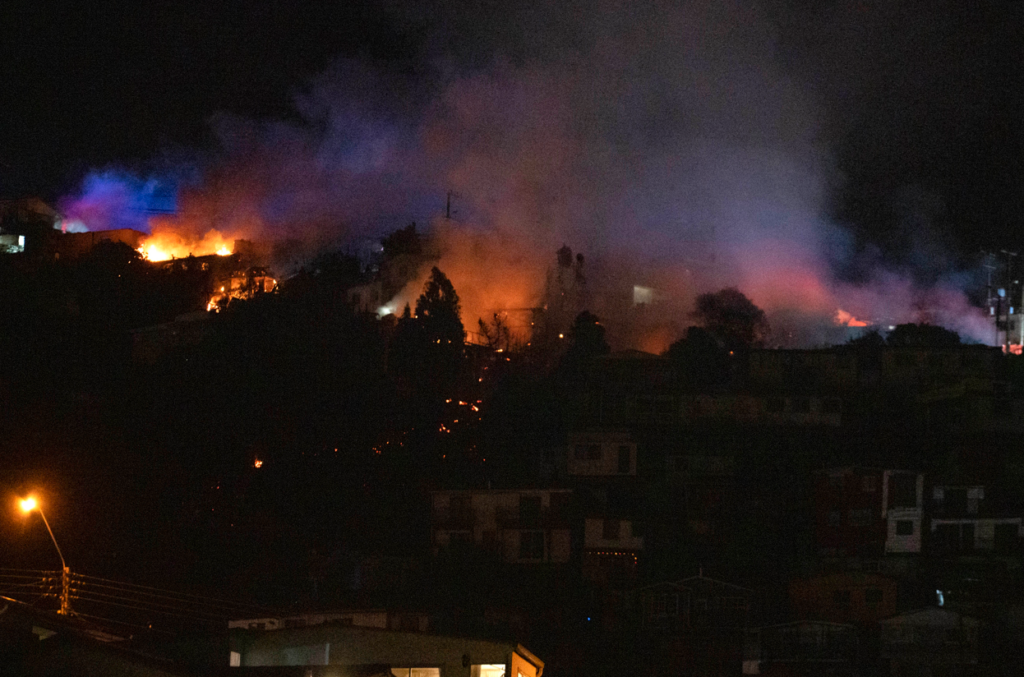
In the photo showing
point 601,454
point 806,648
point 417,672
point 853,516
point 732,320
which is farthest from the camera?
point 732,320

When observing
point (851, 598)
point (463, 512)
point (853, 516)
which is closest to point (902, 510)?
point (853, 516)

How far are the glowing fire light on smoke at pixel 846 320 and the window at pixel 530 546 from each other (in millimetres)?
24971

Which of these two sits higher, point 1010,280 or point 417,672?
point 1010,280

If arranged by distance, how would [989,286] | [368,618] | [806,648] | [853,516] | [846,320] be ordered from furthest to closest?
[989,286]
[846,320]
[853,516]
[806,648]
[368,618]

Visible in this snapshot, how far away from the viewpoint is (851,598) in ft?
60.4

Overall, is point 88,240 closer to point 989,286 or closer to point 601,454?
point 601,454

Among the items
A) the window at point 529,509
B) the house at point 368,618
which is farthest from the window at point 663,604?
the house at point 368,618

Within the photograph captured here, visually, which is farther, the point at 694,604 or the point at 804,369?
the point at 804,369

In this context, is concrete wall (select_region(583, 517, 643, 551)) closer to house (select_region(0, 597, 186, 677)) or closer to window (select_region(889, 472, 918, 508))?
window (select_region(889, 472, 918, 508))

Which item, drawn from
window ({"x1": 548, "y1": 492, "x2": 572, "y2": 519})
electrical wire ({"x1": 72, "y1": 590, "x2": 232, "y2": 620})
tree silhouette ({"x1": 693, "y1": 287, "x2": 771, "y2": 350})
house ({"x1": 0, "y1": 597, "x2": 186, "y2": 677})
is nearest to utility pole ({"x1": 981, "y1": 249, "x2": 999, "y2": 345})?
tree silhouette ({"x1": 693, "y1": 287, "x2": 771, "y2": 350})

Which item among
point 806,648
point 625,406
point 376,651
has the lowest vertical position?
point 806,648

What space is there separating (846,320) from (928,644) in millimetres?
24909

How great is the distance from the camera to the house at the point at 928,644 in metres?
17.3

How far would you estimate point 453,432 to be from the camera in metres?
23.7
